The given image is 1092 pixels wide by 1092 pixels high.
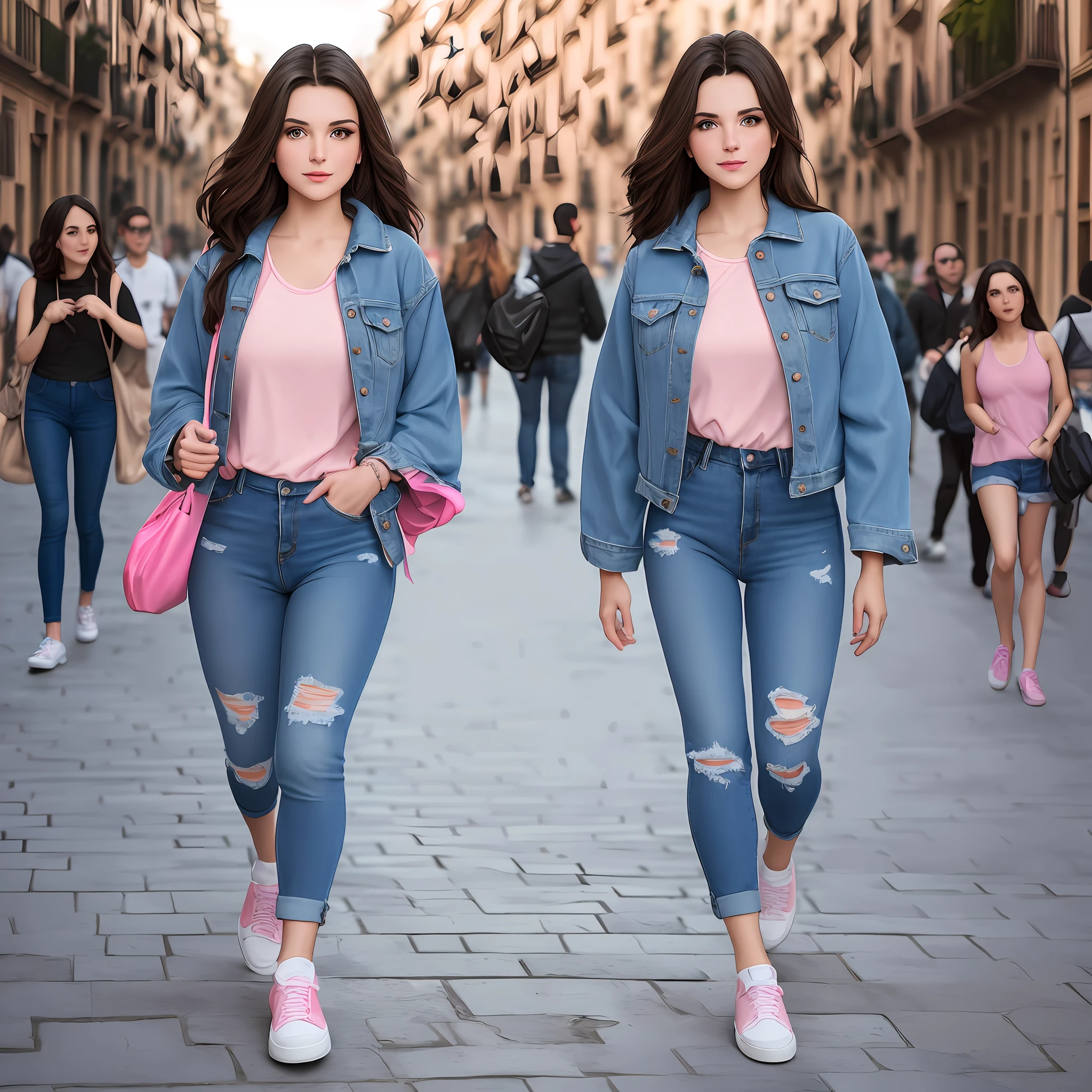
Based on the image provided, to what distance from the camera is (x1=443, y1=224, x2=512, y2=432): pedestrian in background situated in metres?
11.5

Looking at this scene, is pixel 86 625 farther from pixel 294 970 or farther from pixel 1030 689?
pixel 294 970

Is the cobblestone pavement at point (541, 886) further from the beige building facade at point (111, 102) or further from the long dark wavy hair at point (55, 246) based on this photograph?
the beige building facade at point (111, 102)

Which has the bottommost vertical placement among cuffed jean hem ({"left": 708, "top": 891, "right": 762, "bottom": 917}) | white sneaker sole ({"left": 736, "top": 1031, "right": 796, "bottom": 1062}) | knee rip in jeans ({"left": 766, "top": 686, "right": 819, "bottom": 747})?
white sneaker sole ({"left": 736, "top": 1031, "right": 796, "bottom": 1062})

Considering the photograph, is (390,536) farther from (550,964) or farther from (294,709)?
(550,964)

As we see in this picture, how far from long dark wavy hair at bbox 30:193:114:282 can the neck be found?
3.68 m

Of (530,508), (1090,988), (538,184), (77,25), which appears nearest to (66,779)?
(1090,988)

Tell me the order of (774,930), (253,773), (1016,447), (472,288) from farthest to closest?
1. (472,288)
2. (1016,447)
3. (774,930)
4. (253,773)

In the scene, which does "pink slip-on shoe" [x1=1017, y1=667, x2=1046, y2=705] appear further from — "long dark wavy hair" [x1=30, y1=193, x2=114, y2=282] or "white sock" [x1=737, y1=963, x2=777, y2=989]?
"long dark wavy hair" [x1=30, y1=193, x2=114, y2=282]

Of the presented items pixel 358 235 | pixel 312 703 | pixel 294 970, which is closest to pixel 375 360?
pixel 358 235

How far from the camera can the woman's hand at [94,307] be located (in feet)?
22.9

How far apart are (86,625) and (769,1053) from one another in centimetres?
508

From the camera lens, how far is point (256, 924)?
3.82 metres

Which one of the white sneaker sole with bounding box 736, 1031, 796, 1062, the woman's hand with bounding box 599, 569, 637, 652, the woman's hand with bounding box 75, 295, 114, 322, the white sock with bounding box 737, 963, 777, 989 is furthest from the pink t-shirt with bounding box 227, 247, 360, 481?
the woman's hand with bounding box 75, 295, 114, 322

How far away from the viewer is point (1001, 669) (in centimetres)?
704
